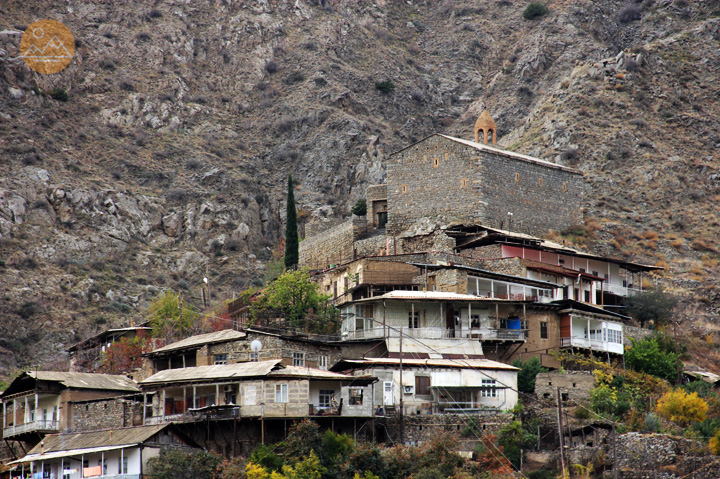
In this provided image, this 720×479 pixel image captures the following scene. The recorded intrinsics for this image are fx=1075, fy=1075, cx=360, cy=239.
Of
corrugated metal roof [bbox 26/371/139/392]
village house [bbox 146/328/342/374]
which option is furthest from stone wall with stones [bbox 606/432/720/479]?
corrugated metal roof [bbox 26/371/139/392]

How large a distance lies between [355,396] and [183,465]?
8.74 meters

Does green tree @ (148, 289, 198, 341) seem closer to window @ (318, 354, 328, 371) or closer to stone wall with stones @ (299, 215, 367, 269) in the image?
stone wall with stones @ (299, 215, 367, 269)

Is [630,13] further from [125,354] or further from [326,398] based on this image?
[326,398]

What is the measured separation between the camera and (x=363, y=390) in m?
48.2

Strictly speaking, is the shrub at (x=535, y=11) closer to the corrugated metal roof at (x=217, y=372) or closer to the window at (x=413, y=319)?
the window at (x=413, y=319)

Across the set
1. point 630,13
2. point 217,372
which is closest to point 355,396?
point 217,372

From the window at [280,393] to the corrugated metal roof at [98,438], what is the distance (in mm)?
4836

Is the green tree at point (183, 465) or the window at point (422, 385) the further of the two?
the window at point (422, 385)

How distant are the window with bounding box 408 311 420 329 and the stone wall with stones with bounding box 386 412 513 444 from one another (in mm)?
6737

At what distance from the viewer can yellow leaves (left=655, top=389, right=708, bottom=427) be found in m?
48.7

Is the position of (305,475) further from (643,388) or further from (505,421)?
(643,388)

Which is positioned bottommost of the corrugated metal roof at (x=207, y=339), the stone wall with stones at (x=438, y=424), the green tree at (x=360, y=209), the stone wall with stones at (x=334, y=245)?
the stone wall with stones at (x=438, y=424)

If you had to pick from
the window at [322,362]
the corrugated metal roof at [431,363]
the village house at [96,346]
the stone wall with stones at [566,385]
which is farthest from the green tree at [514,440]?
the village house at [96,346]
